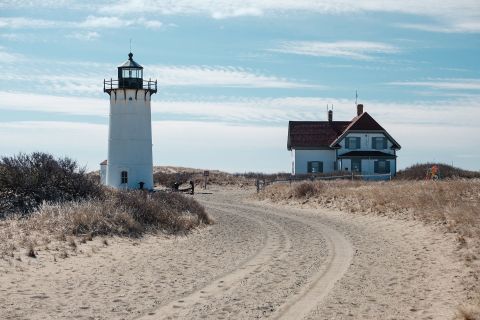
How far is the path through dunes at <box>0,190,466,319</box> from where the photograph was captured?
32.8 ft

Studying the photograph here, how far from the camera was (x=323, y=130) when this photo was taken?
5688 centimetres

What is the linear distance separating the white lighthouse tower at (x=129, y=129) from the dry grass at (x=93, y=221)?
1394 cm

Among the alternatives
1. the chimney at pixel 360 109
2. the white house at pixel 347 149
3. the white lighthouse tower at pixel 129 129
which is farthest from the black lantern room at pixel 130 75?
the chimney at pixel 360 109

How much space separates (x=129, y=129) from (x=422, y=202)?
20.4 metres

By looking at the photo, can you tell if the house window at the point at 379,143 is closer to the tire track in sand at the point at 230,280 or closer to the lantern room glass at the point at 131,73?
the lantern room glass at the point at 131,73

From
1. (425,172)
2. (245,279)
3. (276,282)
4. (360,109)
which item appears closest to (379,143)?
(360,109)

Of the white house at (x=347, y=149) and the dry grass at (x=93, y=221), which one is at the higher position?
the white house at (x=347, y=149)

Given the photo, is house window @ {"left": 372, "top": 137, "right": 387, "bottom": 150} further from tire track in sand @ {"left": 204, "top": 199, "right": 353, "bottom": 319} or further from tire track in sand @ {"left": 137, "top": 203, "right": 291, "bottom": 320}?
tire track in sand @ {"left": 137, "top": 203, "right": 291, "bottom": 320}

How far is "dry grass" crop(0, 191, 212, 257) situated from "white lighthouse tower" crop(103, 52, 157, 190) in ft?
45.7

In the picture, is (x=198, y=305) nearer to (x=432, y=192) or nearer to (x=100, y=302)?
(x=100, y=302)

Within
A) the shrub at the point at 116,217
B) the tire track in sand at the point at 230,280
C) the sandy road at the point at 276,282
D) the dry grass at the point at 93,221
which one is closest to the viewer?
the tire track in sand at the point at 230,280

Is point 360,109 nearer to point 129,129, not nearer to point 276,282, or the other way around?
point 129,129

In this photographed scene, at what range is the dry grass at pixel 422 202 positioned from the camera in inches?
639

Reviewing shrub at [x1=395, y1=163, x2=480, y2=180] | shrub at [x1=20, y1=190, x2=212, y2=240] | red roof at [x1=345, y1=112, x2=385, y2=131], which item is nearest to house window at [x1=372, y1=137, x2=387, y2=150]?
red roof at [x1=345, y1=112, x2=385, y2=131]
